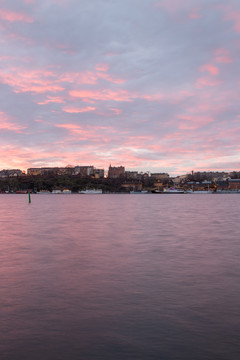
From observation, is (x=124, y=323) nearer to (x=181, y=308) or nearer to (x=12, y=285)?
(x=181, y=308)

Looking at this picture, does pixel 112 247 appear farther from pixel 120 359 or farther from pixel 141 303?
pixel 120 359

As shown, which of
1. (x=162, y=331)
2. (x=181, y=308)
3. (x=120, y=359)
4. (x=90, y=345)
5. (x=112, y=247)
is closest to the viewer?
(x=120, y=359)

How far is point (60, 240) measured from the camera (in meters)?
37.5

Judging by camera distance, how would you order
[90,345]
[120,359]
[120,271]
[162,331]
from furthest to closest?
[120,271] → [162,331] → [90,345] → [120,359]

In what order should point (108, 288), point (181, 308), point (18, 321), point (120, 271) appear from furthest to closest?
point (120, 271) → point (108, 288) → point (181, 308) → point (18, 321)

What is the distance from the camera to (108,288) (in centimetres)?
1773

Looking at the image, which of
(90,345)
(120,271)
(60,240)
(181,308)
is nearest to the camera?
(90,345)

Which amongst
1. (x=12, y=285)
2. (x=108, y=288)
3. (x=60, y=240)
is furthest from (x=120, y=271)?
(x=60, y=240)

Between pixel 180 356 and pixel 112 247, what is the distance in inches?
877

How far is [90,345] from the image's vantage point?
10961mm

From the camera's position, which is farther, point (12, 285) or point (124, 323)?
point (12, 285)

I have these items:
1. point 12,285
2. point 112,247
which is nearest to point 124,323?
point 12,285

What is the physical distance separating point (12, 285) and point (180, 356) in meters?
10.3

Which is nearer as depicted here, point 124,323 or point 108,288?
point 124,323
